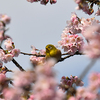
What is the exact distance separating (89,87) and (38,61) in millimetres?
4173

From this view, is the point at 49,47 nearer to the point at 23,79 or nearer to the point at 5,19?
the point at 5,19

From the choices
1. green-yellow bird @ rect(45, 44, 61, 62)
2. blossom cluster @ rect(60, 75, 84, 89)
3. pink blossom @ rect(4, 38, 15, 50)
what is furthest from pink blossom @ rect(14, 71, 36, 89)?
blossom cluster @ rect(60, 75, 84, 89)

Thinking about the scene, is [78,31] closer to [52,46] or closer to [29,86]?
[52,46]

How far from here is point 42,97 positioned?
1.65 metres

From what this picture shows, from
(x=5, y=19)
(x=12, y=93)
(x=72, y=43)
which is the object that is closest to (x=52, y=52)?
(x=72, y=43)

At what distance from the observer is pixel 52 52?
5496 millimetres

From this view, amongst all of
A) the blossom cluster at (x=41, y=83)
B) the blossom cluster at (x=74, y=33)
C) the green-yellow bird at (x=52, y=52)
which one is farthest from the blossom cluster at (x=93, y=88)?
the green-yellow bird at (x=52, y=52)

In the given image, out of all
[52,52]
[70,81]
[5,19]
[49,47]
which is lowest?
[70,81]

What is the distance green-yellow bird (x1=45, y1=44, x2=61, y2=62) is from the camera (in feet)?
17.7

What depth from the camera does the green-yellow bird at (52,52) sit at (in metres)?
5.40

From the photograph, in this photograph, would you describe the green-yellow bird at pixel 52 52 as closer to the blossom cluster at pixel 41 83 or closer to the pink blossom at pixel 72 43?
the pink blossom at pixel 72 43

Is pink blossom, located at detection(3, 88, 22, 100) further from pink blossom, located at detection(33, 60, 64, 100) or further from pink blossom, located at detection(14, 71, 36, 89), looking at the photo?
pink blossom, located at detection(33, 60, 64, 100)

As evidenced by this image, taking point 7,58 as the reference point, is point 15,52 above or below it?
above

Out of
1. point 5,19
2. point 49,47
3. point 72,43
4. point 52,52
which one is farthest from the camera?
point 49,47
